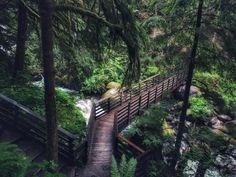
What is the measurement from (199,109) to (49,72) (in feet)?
52.3

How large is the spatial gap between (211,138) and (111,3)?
6.84 m

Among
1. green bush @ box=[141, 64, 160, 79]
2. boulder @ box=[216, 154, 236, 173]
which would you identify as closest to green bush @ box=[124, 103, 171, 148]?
boulder @ box=[216, 154, 236, 173]

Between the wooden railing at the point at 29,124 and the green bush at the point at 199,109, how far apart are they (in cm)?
1190

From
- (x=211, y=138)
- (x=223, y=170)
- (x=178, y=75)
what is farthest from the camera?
(x=178, y=75)

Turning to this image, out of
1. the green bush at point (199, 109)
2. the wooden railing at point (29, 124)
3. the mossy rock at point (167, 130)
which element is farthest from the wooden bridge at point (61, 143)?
the green bush at point (199, 109)

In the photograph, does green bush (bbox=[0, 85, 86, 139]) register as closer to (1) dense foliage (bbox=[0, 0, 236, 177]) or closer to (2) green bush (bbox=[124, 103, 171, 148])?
(1) dense foliage (bbox=[0, 0, 236, 177])

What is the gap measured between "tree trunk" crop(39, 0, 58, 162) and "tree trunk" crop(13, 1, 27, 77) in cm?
430

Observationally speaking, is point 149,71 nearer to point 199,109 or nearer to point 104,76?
point 104,76

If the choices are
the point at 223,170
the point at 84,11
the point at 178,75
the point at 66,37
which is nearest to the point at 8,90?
the point at 66,37

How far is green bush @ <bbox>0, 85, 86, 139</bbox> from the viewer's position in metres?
11.8

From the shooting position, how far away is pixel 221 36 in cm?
1122

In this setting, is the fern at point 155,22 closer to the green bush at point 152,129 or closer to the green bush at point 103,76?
the green bush at point 152,129

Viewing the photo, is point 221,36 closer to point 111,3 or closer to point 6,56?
point 111,3

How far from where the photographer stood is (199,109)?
70.9 feet
